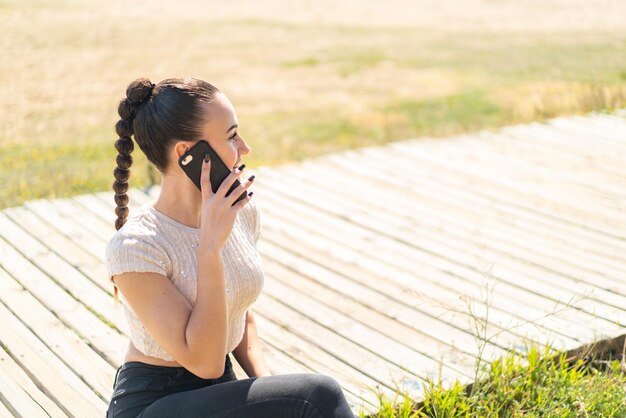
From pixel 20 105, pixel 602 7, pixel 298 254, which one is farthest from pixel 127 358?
pixel 602 7

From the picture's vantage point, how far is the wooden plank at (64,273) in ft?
14.5

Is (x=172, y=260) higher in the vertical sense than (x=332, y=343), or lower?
higher

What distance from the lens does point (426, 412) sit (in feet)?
11.3

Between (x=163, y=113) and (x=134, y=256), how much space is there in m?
0.47

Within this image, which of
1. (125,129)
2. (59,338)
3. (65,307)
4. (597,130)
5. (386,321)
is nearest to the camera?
(125,129)

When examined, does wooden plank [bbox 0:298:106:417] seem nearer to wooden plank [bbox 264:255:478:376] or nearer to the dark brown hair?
the dark brown hair

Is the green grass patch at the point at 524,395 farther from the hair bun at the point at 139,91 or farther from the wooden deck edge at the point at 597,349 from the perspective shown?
the hair bun at the point at 139,91

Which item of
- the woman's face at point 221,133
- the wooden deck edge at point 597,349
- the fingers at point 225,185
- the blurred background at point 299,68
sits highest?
the woman's face at point 221,133

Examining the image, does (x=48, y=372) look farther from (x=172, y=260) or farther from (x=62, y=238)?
(x=62, y=238)

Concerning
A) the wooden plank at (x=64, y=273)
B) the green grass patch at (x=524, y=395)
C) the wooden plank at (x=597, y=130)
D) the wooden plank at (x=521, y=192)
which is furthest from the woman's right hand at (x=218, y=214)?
the wooden plank at (x=597, y=130)

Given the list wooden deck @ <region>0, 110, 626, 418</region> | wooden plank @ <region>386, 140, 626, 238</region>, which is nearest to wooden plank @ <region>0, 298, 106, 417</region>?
wooden deck @ <region>0, 110, 626, 418</region>

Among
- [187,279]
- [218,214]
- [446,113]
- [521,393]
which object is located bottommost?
[446,113]

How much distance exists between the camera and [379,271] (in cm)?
497

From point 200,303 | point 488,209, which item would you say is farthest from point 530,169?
point 200,303
